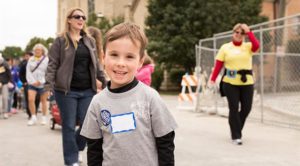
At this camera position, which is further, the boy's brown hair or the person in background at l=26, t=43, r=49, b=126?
the person in background at l=26, t=43, r=49, b=126

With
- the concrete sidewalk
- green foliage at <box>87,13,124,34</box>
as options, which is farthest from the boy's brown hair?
green foliage at <box>87,13,124,34</box>

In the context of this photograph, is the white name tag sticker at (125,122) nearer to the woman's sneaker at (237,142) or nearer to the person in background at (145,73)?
the person in background at (145,73)

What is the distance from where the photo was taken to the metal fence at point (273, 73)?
11519mm

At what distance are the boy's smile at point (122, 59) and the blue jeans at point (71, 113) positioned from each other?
289cm

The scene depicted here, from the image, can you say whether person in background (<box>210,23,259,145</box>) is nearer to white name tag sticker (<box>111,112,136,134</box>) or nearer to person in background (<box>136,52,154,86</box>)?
Result: person in background (<box>136,52,154,86</box>)

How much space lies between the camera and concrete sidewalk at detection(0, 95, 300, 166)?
6.35 m

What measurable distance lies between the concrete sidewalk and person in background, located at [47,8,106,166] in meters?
0.81

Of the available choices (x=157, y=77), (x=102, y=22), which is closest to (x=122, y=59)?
(x=157, y=77)

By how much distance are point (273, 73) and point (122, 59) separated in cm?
1214

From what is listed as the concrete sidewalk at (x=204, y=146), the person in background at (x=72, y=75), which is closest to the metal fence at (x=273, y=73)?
the concrete sidewalk at (x=204, y=146)

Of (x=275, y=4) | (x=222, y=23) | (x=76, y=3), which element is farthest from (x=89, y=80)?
(x=76, y=3)

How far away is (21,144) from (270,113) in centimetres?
687

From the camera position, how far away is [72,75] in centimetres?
561

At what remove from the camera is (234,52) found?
7.82 m
